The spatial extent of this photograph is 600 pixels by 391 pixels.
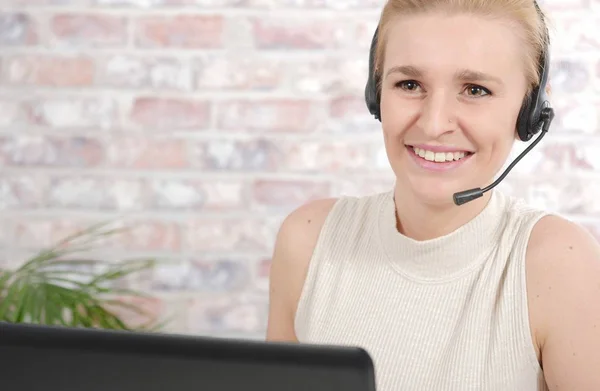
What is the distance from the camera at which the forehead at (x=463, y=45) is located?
1101 millimetres

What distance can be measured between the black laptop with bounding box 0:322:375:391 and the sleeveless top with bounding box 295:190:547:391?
2.20ft

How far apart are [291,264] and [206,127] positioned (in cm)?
64

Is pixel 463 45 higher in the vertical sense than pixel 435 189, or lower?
higher

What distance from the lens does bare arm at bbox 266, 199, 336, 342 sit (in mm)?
1381

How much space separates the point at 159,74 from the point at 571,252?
3.66 ft

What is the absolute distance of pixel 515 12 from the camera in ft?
3.74

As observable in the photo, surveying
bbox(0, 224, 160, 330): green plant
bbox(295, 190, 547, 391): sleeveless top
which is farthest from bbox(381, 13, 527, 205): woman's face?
bbox(0, 224, 160, 330): green plant

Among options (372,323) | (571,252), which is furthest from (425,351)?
(571,252)

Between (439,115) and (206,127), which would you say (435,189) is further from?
(206,127)

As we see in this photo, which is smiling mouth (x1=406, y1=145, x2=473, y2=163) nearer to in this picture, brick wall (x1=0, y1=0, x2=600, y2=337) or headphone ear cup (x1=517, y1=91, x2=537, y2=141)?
headphone ear cup (x1=517, y1=91, x2=537, y2=141)

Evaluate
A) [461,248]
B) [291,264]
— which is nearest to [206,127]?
[291,264]

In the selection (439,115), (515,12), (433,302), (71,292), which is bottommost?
(71,292)

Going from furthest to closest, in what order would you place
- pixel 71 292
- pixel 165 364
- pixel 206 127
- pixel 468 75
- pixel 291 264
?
pixel 206 127, pixel 71 292, pixel 291 264, pixel 468 75, pixel 165 364

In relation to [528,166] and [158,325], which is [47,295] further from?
[528,166]
